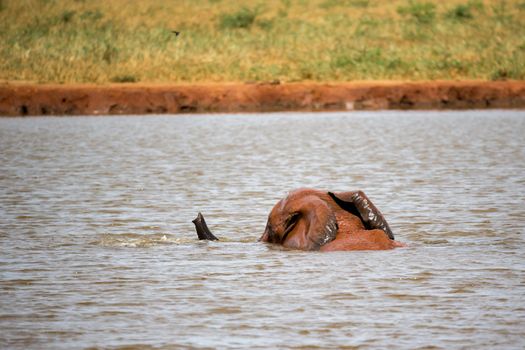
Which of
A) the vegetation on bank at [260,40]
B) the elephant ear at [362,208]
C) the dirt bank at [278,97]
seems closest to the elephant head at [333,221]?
the elephant ear at [362,208]

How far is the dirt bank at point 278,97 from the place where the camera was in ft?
102

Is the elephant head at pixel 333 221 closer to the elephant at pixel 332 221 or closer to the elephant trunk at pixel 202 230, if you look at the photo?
the elephant at pixel 332 221

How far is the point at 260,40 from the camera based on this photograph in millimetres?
39469

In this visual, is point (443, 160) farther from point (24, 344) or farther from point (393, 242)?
point (24, 344)

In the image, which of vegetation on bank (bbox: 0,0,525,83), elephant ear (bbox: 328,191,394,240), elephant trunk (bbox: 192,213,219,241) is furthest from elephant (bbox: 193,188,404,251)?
vegetation on bank (bbox: 0,0,525,83)

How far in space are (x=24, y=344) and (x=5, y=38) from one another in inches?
1251

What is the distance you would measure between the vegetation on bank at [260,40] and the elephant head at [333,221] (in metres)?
23.0

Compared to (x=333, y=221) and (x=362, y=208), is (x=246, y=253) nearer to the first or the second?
(x=333, y=221)

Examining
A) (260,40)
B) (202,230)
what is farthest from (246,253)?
(260,40)

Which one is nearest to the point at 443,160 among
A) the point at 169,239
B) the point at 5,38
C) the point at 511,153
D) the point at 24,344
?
the point at 511,153

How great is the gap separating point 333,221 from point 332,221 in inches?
0.7

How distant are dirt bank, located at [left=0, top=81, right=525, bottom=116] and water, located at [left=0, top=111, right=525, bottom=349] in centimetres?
786

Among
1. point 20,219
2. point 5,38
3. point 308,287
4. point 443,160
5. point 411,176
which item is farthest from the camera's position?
point 5,38

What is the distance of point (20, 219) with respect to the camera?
13.1 metres
